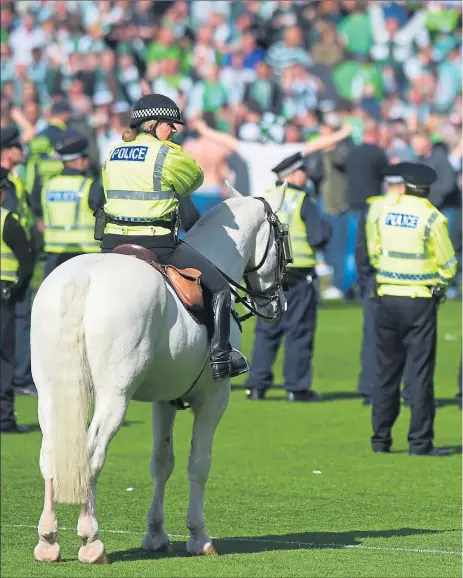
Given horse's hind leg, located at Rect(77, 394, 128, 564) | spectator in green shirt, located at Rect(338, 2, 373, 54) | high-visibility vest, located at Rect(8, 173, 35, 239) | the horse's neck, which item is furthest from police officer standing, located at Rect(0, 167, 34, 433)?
spectator in green shirt, located at Rect(338, 2, 373, 54)

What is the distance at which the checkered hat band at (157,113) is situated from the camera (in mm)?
9586

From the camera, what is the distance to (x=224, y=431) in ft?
50.0

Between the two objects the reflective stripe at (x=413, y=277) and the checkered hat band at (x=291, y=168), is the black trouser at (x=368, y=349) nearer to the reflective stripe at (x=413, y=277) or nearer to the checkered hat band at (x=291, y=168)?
the checkered hat band at (x=291, y=168)

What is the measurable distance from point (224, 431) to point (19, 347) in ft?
10.4

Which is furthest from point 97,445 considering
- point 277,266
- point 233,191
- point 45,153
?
point 45,153

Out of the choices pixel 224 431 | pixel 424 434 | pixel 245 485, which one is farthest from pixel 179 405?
pixel 224 431

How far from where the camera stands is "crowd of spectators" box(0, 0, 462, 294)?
28031mm

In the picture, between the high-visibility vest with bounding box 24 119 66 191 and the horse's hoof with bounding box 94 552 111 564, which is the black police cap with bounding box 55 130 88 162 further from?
the horse's hoof with bounding box 94 552 111 564

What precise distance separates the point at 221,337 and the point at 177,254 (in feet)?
1.76

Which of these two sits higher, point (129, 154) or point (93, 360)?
point (129, 154)

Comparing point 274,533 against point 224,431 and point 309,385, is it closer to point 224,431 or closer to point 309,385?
point 224,431

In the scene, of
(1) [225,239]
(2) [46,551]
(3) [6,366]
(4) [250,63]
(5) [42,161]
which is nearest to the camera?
(2) [46,551]

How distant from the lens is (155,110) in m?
9.60

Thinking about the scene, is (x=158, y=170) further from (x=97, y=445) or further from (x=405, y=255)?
(x=405, y=255)
